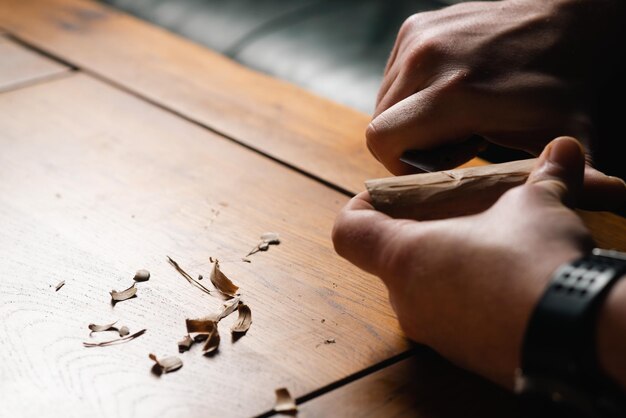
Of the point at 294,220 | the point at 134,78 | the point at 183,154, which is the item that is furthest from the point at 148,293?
the point at 134,78

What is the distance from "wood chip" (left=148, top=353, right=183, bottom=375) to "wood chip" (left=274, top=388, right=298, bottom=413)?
8cm

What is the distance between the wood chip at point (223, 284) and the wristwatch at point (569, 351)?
281 millimetres

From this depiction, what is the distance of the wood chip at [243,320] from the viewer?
0.61 m

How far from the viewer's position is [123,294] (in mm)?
651

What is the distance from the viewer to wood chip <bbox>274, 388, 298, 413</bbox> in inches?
20.9

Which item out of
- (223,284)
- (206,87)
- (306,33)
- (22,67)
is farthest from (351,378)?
(306,33)

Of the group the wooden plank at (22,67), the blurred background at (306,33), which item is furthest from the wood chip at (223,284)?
the blurred background at (306,33)

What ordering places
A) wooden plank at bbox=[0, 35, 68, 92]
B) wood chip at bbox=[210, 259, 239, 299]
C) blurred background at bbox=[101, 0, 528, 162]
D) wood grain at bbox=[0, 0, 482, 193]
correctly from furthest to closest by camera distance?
blurred background at bbox=[101, 0, 528, 162], wooden plank at bbox=[0, 35, 68, 92], wood grain at bbox=[0, 0, 482, 193], wood chip at bbox=[210, 259, 239, 299]

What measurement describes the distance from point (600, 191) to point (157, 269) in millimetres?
410

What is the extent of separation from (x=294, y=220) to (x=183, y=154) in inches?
8.6

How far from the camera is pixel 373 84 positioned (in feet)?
4.69

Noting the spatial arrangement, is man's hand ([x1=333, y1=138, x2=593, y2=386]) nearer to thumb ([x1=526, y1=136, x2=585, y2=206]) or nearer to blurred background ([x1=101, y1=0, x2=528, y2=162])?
thumb ([x1=526, y1=136, x2=585, y2=206])

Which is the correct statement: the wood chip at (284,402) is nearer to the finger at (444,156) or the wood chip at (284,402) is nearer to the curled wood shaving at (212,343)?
the curled wood shaving at (212,343)

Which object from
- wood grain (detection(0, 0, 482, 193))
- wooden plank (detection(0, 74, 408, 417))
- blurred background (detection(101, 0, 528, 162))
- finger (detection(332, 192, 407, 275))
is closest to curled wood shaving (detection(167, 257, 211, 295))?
wooden plank (detection(0, 74, 408, 417))
